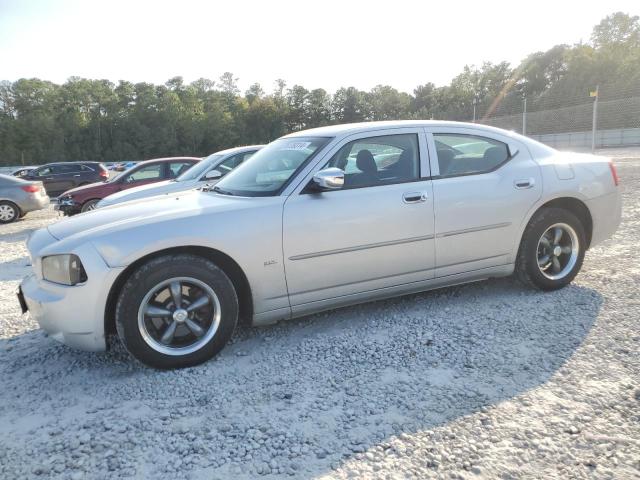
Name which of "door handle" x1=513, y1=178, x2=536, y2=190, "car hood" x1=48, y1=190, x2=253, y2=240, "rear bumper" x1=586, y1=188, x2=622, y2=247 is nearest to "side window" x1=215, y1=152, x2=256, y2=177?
"car hood" x1=48, y1=190, x2=253, y2=240

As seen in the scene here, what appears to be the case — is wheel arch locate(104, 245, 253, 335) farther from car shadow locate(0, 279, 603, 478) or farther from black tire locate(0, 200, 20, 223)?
black tire locate(0, 200, 20, 223)

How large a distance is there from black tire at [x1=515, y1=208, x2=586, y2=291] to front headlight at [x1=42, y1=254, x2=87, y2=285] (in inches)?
137

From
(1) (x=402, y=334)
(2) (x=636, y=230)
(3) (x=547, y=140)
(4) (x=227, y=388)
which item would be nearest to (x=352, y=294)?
(1) (x=402, y=334)

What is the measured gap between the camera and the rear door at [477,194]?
3.94 m

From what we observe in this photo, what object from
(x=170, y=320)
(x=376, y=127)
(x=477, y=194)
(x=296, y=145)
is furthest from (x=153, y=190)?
(x=477, y=194)

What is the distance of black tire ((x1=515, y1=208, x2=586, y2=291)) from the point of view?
4262 mm

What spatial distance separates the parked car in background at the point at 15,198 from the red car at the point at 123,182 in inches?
76.5

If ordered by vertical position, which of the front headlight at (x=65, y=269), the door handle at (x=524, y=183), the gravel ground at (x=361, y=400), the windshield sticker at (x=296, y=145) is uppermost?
the windshield sticker at (x=296, y=145)

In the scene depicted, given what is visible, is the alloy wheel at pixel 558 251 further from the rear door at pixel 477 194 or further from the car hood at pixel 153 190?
the car hood at pixel 153 190

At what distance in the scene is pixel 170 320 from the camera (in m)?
3.25

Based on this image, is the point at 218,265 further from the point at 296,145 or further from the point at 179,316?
the point at 296,145

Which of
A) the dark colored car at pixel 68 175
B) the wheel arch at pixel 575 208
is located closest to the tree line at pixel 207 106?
the dark colored car at pixel 68 175

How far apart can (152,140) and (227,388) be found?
227 ft

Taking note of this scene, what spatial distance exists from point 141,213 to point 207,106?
79.5 m
